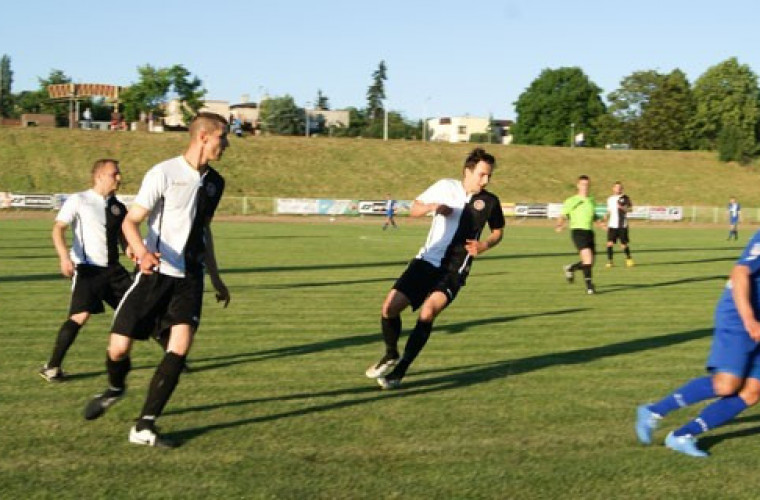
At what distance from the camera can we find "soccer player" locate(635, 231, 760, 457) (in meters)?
5.59

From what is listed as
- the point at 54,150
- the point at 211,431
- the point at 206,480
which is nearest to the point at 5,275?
the point at 211,431

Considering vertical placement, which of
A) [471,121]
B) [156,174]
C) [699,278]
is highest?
[471,121]

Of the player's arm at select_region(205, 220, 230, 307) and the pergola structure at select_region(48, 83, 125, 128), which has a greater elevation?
the pergola structure at select_region(48, 83, 125, 128)

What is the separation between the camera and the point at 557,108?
125688 millimetres

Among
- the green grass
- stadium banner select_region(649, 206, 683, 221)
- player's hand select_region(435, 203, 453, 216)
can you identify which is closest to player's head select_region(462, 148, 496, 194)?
player's hand select_region(435, 203, 453, 216)

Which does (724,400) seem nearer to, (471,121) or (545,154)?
(545,154)

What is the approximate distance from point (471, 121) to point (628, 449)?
17171 cm

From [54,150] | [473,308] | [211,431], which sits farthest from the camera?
[54,150]

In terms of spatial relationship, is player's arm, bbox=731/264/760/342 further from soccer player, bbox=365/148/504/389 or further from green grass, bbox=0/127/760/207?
green grass, bbox=0/127/760/207

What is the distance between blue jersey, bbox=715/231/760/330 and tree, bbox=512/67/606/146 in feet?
392

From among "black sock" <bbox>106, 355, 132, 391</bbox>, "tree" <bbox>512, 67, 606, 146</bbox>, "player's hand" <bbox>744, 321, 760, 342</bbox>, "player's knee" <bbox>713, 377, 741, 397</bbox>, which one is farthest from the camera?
"tree" <bbox>512, 67, 606, 146</bbox>

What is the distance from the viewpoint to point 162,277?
233 inches

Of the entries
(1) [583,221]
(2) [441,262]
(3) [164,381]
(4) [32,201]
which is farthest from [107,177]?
(4) [32,201]

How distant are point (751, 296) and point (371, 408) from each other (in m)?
2.93
